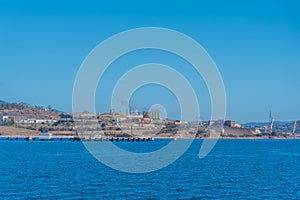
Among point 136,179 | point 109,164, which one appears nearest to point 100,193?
point 136,179

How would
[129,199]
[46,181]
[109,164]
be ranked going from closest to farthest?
1. [129,199]
2. [46,181]
3. [109,164]

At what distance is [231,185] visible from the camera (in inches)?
2183

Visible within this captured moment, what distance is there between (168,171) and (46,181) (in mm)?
18795

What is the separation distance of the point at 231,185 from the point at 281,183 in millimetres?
7053

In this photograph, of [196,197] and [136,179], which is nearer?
[196,197]

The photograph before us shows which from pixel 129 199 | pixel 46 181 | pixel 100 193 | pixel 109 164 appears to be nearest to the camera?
pixel 129 199

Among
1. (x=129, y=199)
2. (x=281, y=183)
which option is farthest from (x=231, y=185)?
(x=129, y=199)

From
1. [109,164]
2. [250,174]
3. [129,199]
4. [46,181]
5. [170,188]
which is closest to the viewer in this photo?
[129,199]

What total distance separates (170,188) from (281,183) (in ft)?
47.0

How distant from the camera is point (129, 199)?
149 ft

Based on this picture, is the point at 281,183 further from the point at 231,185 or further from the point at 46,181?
the point at 46,181

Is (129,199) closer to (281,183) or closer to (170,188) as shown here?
(170,188)

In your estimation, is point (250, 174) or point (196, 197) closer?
point (196, 197)

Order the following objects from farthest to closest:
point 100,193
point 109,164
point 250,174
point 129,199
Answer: point 109,164
point 250,174
point 100,193
point 129,199
